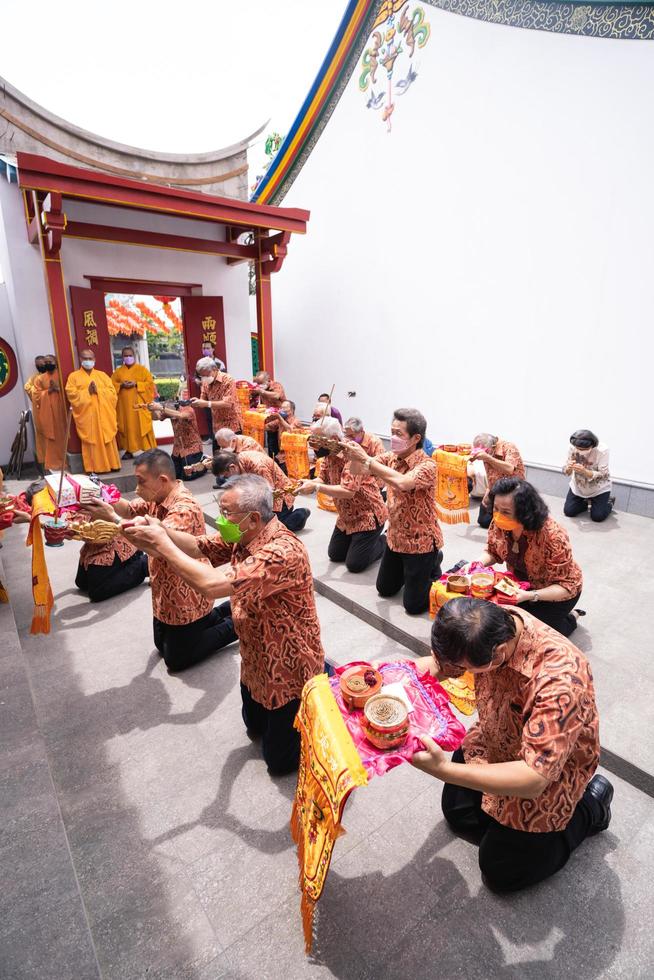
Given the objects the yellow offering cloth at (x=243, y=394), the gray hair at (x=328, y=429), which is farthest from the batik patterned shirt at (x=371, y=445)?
the yellow offering cloth at (x=243, y=394)

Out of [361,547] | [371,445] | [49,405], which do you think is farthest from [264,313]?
[361,547]

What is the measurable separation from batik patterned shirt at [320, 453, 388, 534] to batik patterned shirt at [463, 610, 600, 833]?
9.48 feet

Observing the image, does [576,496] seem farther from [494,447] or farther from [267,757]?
[267,757]

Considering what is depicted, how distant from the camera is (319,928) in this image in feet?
6.61

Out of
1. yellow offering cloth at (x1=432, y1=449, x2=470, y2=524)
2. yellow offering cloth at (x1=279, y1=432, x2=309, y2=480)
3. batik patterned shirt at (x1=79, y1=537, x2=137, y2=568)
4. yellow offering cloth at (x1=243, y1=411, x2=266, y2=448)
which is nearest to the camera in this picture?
batik patterned shirt at (x1=79, y1=537, x2=137, y2=568)

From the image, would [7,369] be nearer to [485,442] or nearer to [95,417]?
[95,417]

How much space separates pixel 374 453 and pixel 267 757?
122 inches

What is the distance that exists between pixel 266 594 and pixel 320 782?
80 cm

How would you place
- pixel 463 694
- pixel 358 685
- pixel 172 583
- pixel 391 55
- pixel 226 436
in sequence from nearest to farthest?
pixel 358 685 → pixel 463 694 → pixel 172 583 → pixel 226 436 → pixel 391 55

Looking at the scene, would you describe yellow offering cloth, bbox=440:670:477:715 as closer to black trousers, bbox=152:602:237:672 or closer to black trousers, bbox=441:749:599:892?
black trousers, bbox=441:749:599:892

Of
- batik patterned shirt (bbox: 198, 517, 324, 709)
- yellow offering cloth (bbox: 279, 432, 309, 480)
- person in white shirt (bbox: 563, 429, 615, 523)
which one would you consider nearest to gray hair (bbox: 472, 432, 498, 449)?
person in white shirt (bbox: 563, 429, 615, 523)

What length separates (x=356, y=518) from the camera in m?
5.11

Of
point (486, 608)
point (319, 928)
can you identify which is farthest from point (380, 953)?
point (486, 608)

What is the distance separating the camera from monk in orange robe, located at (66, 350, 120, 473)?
8.14 metres
